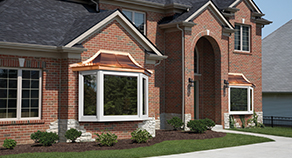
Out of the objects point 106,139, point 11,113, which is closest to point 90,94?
point 106,139

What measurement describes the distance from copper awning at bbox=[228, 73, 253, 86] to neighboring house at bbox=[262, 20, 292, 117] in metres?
4.67

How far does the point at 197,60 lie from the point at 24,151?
14261 millimetres

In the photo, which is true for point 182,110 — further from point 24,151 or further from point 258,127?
point 24,151

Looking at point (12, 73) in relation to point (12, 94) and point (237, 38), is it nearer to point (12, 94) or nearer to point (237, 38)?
point (12, 94)

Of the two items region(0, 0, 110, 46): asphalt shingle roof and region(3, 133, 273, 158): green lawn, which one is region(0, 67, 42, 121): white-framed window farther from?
region(3, 133, 273, 158): green lawn

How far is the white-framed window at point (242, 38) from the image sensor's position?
25.4 m

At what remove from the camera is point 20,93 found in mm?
14812

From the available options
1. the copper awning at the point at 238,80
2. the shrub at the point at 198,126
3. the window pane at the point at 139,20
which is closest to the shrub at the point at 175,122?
the shrub at the point at 198,126

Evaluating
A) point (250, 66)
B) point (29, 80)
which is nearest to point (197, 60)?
point (250, 66)

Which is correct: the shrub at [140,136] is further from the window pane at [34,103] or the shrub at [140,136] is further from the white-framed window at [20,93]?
the window pane at [34,103]

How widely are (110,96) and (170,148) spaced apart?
353 cm

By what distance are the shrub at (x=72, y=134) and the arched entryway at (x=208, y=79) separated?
10.9 meters

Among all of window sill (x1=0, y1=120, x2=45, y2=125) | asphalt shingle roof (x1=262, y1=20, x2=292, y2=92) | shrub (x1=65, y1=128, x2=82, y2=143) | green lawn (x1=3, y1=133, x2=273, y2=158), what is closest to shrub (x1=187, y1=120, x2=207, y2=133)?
green lawn (x1=3, y1=133, x2=273, y2=158)

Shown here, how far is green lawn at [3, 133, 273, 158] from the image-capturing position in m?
12.2
